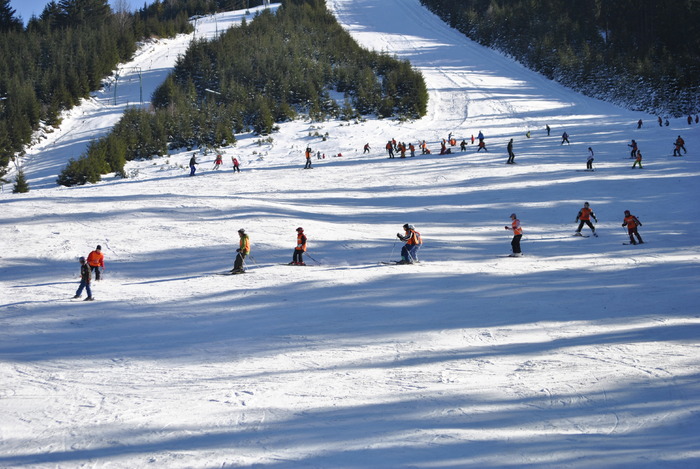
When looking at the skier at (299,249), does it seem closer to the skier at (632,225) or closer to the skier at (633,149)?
the skier at (632,225)

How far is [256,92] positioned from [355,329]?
40.3 meters

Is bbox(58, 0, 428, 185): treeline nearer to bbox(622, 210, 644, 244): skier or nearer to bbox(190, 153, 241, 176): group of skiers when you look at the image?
bbox(190, 153, 241, 176): group of skiers

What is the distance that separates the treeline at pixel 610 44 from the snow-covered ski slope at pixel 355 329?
25124 mm

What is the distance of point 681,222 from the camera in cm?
1834

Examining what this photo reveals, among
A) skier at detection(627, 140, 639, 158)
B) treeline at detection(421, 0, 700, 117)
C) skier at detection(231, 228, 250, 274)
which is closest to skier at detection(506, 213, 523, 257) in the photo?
skier at detection(231, 228, 250, 274)

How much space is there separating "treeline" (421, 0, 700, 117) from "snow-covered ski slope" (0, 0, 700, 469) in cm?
2512

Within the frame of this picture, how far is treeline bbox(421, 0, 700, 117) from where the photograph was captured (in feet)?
147

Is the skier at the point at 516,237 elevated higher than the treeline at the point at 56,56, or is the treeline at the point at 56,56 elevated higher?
the treeline at the point at 56,56

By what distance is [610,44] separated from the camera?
5572cm

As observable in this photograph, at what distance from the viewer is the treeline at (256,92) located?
120ft

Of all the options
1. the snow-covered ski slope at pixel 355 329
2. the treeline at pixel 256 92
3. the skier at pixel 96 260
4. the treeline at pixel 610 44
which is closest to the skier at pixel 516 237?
the snow-covered ski slope at pixel 355 329

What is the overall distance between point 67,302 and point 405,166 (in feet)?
66.3

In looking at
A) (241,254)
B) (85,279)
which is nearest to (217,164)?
(241,254)

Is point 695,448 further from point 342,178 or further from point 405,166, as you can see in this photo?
point 405,166
